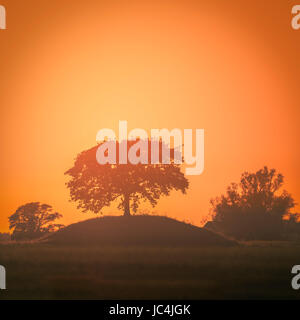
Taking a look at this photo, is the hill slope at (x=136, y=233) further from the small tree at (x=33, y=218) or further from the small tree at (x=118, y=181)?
the small tree at (x=33, y=218)

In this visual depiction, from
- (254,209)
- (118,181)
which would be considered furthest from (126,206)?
(254,209)

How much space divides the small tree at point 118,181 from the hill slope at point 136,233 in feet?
21.5

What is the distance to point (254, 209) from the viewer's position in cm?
9919

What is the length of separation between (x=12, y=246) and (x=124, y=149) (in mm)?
19585

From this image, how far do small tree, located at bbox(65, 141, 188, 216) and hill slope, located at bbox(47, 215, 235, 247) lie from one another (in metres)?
6.56

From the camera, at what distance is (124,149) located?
7662 cm

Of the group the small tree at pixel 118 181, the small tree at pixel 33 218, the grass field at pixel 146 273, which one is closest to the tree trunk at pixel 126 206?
the small tree at pixel 118 181

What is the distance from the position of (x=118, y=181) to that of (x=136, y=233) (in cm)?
1213

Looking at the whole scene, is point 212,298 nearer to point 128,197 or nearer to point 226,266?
point 226,266

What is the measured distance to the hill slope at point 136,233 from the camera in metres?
63.7
